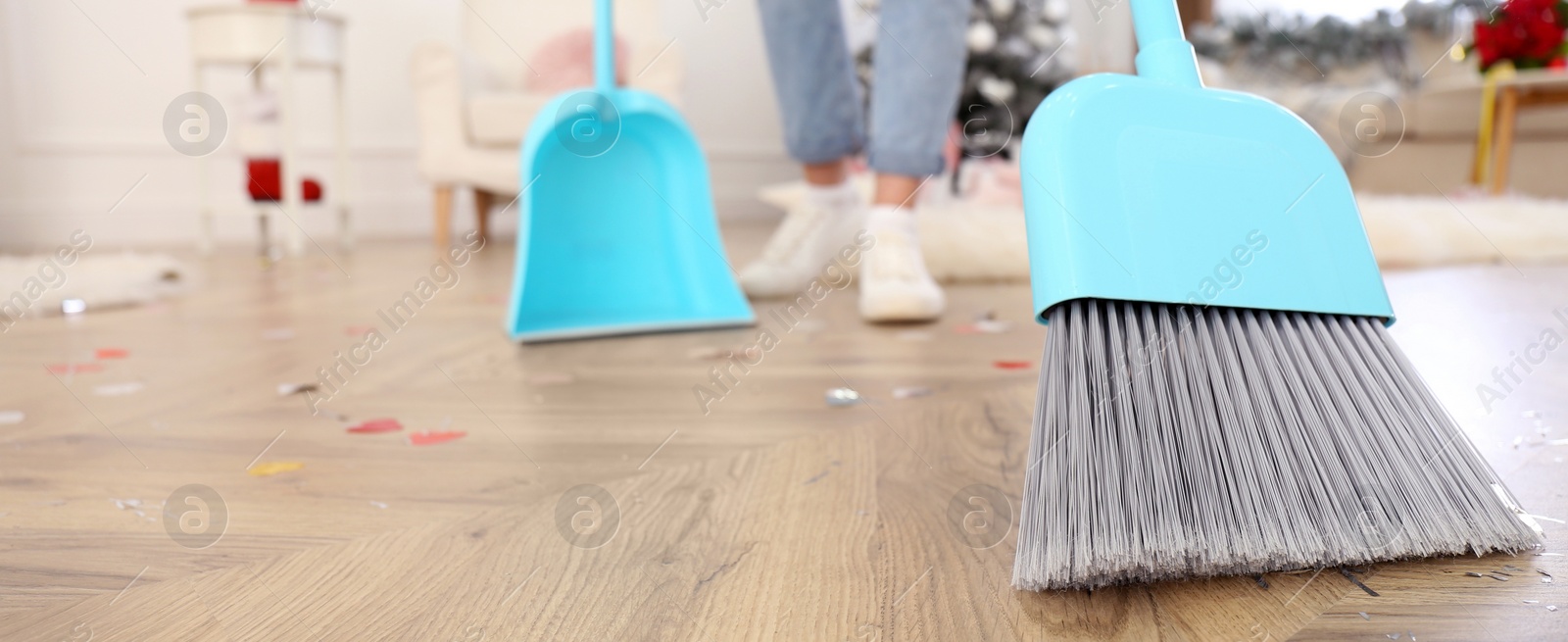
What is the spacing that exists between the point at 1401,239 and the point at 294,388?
1.91m

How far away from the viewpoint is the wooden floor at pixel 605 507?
393 mm

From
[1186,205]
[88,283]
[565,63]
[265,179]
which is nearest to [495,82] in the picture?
[565,63]

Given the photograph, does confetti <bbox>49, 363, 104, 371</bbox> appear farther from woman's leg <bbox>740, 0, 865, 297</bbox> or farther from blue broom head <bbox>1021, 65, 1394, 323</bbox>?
blue broom head <bbox>1021, 65, 1394, 323</bbox>

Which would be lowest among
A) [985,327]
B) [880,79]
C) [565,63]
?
[565,63]

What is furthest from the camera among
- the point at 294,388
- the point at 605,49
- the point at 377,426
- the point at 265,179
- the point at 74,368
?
the point at 265,179

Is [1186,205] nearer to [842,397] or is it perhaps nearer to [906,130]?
[842,397]

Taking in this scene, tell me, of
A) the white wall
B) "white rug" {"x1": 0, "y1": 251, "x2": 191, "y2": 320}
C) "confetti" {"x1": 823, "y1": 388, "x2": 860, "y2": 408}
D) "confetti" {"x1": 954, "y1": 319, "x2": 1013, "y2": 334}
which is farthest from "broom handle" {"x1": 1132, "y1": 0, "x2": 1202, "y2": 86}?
the white wall

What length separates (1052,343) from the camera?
449 mm

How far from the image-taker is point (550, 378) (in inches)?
35.2

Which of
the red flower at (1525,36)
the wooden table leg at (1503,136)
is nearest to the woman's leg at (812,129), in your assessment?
the wooden table leg at (1503,136)

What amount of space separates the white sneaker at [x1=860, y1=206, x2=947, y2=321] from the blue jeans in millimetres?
69

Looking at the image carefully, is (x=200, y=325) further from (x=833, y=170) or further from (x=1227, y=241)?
(x=1227, y=241)

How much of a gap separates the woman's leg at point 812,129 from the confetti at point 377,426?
0.73 m

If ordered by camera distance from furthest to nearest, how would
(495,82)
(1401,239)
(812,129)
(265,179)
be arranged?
1. (495,82)
2. (265,179)
3. (1401,239)
4. (812,129)
